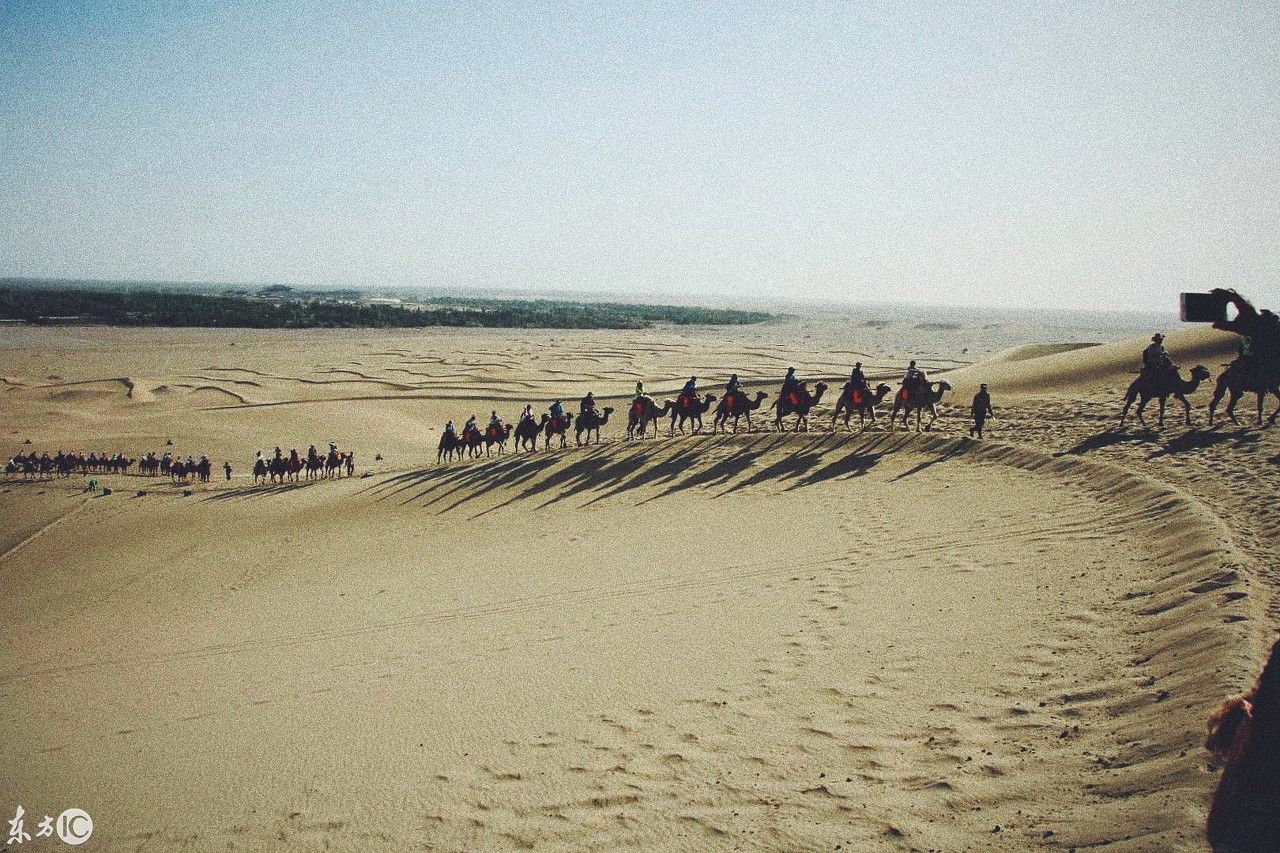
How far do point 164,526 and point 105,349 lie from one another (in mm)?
60039

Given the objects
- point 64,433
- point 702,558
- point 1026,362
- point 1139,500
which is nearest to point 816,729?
point 702,558

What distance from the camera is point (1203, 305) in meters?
3.70

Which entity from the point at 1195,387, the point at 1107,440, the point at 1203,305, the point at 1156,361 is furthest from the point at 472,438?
the point at 1203,305

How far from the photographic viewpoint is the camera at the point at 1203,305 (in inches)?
144

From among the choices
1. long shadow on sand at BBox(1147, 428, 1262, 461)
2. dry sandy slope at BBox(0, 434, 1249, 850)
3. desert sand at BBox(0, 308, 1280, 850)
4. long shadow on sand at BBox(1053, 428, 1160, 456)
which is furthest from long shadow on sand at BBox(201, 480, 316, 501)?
long shadow on sand at BBox(1147, 428, 1262, 461)

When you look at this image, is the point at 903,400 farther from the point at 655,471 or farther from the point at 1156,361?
the point at 655,471

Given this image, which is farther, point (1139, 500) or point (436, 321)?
point (436, 321)

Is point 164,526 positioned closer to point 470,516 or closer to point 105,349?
point 470,516

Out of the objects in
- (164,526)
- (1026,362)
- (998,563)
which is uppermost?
(1026,362)

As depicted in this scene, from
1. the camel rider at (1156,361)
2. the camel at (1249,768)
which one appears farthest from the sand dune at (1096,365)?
the camel at (1249,768)

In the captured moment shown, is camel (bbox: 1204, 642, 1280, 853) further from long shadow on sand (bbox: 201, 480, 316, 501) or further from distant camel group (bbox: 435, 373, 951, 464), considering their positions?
long shadow on sand (bbox: 201, 480, 316, 501)

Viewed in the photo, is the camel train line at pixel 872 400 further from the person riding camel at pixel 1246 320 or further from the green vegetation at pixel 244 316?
the green vegetation at pixel 244 316

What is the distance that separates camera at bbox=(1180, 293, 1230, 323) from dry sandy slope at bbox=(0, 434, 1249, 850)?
267cm

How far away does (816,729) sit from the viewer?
6055mm
